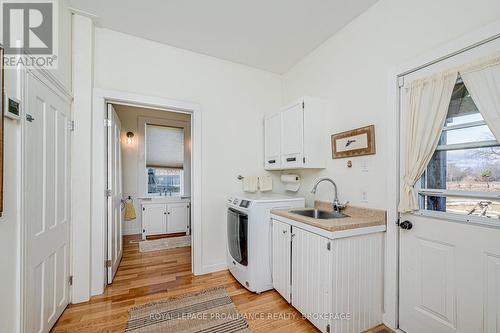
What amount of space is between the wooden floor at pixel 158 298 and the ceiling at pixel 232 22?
2.82 metres

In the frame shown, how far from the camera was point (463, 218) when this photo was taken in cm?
129

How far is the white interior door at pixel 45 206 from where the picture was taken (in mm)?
1345

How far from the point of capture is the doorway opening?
3.91 m

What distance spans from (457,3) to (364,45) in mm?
657

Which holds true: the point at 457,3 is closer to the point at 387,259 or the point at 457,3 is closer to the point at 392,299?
the point at 387,259

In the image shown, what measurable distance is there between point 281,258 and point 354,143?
4.43 ft

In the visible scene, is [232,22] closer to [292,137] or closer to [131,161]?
[292,137]

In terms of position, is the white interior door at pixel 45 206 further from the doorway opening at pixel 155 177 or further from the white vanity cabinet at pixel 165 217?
the white vanity cabinet at pixel 165 217

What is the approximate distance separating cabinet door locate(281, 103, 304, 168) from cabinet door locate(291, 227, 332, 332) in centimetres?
86

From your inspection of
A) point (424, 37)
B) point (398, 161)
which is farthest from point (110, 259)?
point (424, 37)

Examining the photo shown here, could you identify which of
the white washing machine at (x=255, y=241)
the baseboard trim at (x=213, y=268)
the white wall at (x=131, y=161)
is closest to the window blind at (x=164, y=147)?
the white wall at (x=131, y=161)

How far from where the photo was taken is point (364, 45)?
1.92m

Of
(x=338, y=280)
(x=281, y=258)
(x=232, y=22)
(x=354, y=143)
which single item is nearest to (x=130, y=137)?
(x=232, y=22)

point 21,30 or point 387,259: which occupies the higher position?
point 21,30
